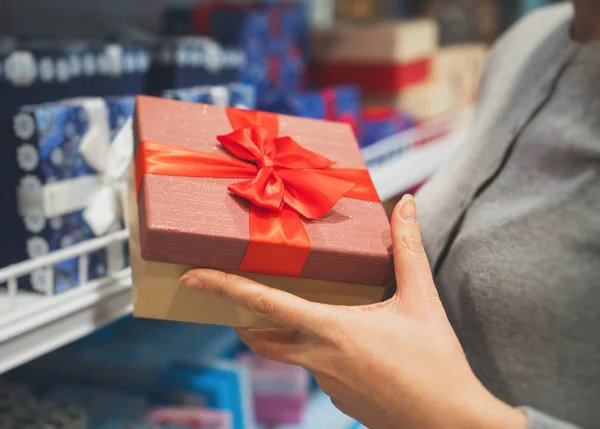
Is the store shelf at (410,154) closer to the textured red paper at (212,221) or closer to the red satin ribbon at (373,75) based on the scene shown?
the red satin ribbon at (373,75)

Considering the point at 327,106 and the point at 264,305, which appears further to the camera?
the point at 327,106

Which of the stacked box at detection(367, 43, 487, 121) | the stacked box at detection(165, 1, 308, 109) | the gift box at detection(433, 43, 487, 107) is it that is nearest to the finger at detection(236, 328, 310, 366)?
the stacked box at detection(165, 1, 308, 109)

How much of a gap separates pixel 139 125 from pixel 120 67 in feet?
0.95

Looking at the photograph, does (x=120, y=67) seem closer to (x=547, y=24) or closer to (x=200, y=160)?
(x=200, y=160)

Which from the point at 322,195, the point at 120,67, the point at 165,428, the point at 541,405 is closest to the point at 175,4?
the point at 120,67

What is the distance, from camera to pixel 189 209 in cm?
60

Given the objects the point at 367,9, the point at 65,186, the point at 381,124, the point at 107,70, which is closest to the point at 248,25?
the point at 381,124

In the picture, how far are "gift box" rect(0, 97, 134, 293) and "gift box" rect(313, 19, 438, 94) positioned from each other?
0.96m

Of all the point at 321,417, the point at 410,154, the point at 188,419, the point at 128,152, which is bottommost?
the point at 321,417

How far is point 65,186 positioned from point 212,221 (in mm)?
241

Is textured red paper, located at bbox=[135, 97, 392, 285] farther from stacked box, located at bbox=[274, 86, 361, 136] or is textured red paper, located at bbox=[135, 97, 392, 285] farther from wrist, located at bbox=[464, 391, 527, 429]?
stacked box, located at bbox=[274, 86, 361, 136]

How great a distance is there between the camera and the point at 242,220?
0.62 metres

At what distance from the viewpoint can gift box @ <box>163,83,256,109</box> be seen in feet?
3.00

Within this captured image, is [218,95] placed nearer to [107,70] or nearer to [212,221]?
[107,70]
